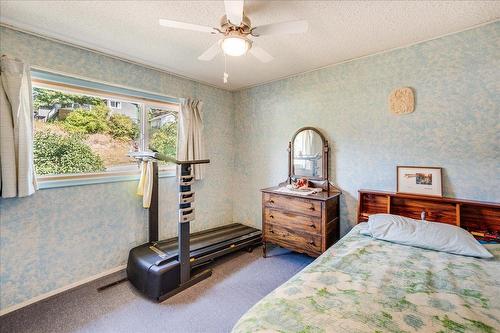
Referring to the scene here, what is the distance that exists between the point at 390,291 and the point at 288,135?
2402 mm

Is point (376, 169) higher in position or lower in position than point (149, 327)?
higher

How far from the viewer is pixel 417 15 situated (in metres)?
1.83

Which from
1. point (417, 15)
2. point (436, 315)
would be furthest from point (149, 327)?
point (417, 15)

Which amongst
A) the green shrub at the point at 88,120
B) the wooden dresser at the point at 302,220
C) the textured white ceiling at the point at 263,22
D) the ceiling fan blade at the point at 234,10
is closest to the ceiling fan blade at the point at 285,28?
the ceiling fan blade at the point at 234,10

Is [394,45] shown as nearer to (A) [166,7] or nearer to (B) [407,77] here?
(B) [407,77]

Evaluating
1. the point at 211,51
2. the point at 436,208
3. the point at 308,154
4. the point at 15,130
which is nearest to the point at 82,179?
the point at 15,130

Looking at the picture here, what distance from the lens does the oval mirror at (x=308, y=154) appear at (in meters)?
3.01

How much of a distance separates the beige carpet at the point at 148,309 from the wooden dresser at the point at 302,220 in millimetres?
398

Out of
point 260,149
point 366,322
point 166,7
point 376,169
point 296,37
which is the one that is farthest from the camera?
point 260,149

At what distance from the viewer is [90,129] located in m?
2.53

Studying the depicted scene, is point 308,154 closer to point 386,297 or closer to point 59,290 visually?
point 386,297

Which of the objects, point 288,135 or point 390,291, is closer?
point 390,291

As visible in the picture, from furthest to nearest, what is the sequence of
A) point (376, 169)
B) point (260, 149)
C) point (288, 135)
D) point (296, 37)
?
point (260, 149), point (288, 135), point (376, 169), point (296, 37)

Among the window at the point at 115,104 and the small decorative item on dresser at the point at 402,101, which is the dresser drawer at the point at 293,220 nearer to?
the small decorative item on dresser at the point at 402,101
